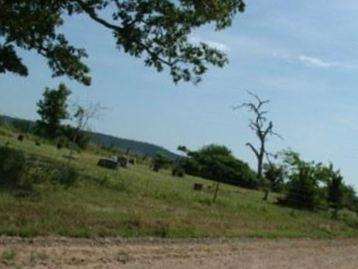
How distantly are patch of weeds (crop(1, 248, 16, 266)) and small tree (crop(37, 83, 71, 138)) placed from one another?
42060 mm

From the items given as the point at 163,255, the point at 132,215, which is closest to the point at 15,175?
the point at 132,215

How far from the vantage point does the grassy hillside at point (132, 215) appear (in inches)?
657

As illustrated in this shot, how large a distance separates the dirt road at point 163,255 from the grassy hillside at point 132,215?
675mm

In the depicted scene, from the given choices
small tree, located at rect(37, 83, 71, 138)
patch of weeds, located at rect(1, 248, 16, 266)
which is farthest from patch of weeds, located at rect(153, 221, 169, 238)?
small tree, located at rect(37, 83, 71, 138)

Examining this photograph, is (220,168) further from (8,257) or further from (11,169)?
(8,257)

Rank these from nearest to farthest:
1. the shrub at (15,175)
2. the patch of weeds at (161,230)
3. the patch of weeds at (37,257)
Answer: the patch of weeds at (37,257) < the patch of weeds at (161,230) < the shrub at (15,175)

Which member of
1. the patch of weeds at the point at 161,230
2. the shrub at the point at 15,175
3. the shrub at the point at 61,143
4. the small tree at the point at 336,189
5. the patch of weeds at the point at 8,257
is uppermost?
the small tree at the point at 336,189

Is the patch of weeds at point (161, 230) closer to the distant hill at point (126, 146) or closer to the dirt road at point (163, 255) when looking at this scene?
the dirt road at point (163, 255)

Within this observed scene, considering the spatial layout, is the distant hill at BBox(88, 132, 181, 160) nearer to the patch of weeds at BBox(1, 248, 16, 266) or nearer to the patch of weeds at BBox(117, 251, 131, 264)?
the patch of weeds at BBox(117, 251, 131, 264)

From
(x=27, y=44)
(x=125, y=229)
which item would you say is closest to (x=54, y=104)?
(x=27, y=44)

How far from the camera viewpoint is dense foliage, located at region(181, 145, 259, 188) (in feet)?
199

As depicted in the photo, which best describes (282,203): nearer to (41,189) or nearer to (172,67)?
(172,67)

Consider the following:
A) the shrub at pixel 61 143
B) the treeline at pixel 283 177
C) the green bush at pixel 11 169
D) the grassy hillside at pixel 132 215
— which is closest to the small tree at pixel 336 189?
the treeline at pixel 283 177

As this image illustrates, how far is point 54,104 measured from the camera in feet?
182
